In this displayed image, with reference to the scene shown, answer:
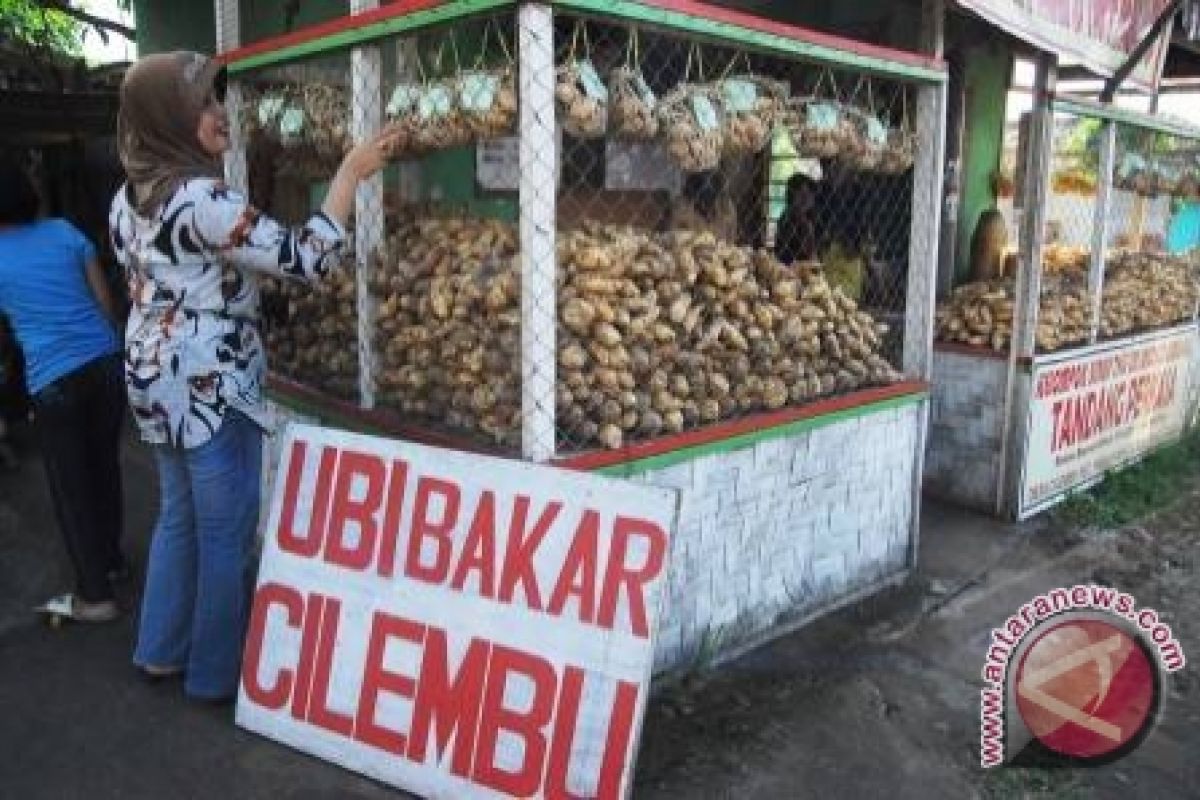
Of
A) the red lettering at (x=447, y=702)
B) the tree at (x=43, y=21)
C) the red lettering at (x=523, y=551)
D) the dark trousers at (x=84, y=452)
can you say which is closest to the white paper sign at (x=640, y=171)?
the dark trousers at (x=84, y=452)

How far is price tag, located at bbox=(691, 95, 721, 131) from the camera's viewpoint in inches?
121

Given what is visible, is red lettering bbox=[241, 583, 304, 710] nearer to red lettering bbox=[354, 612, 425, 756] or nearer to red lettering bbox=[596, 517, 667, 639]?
red lettering bbox=[354, 612, 425, 756]

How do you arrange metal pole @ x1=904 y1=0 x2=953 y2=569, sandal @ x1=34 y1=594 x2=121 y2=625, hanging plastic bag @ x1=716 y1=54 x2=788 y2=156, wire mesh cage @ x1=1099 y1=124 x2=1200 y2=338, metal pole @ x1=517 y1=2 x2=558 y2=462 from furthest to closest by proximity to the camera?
wire mesh cage @ x1=1099 y1=124 x2=1200 y2=338, metal pole @ x1=904 y1=0 x2=953 y2=569, sandal @ x1=34 y1=594 x2=121 y2=625, hanging plastic bag @ x1=716 y1=54 x2=788 y2=156, metal pole @ x1=517 y1=2 x2=558 y2=462

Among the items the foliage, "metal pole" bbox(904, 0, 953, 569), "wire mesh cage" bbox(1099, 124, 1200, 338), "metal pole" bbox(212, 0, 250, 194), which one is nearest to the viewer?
"metal pole" bbox(212, 0, 250, 194)

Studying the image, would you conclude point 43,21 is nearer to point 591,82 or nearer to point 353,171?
point 353,171

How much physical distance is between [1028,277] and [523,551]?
367 centimetres

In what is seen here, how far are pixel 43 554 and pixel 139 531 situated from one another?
430mm

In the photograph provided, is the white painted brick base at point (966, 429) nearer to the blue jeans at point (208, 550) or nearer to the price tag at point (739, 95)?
the price tag at point (739, 95)

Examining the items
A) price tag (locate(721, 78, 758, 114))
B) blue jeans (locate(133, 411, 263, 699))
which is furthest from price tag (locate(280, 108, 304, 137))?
price tag (locate(721, 78, 758, 114))

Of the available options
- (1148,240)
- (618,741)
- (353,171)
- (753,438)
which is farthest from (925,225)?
(1148,240)

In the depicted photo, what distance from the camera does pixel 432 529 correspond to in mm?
2705

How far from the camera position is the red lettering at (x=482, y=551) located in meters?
2.61

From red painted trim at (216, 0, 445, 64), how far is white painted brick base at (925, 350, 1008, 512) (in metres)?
3.62

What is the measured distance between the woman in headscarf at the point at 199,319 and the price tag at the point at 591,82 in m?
0.59
